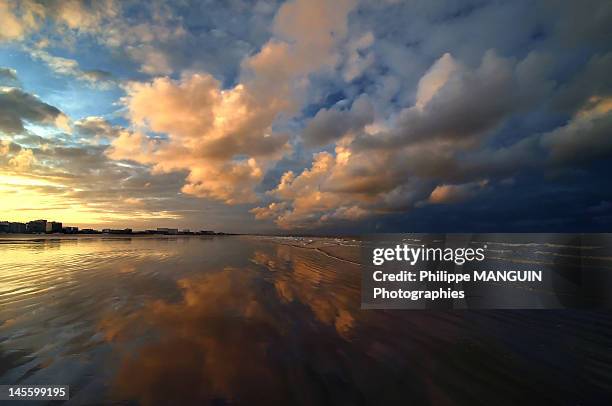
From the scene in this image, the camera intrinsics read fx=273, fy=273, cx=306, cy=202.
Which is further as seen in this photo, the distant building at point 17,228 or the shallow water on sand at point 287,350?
the distant building at point 17,228

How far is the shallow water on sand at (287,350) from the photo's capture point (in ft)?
16.0

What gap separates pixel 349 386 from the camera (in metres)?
5.02

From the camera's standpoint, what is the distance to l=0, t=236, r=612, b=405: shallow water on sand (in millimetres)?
4891

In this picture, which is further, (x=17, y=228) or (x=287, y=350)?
(x=17, y=228)

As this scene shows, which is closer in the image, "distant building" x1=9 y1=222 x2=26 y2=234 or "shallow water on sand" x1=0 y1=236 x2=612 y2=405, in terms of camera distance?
"shallow water on sand" x1=0 y1=236 x2=612 y2=405

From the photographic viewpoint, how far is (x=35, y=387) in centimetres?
487

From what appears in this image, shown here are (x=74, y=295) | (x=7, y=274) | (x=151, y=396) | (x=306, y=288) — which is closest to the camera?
(x=151, y=396)

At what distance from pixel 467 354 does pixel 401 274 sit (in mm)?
12760

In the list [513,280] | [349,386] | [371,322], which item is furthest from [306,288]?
[513,280]

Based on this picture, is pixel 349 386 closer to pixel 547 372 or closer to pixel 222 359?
pixel 222 359

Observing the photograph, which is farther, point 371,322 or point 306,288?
point 306,288

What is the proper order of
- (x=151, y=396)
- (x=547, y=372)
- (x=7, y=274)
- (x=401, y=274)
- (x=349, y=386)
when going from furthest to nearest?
(x=401, y=274) < (x=7, y=274) < (x=547, y=372) < (x=349, y=386) < (x=151, y=396)

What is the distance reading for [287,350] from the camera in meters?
6.44

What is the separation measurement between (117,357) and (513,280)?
69.1 feet
